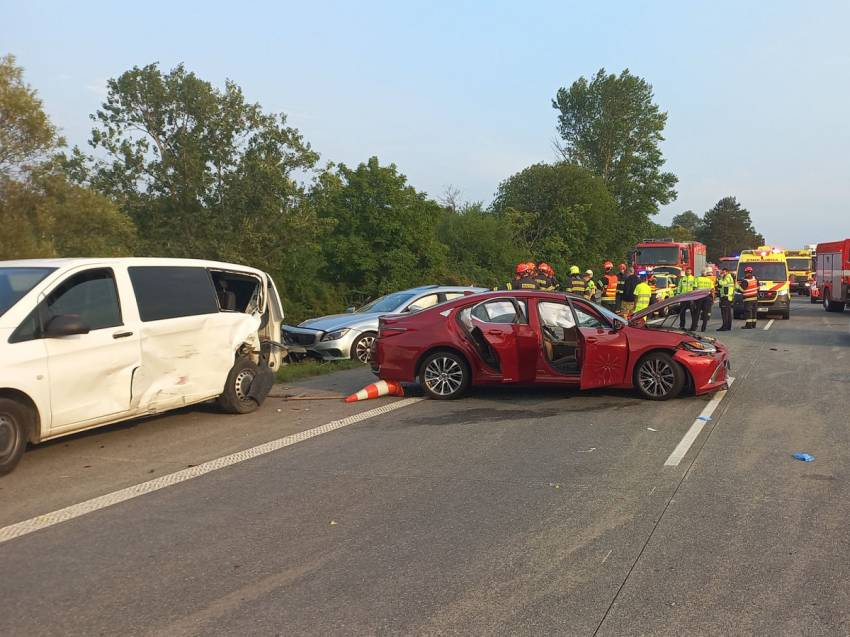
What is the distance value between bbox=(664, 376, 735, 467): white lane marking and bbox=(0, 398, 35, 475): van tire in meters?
5.32

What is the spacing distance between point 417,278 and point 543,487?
27077mm

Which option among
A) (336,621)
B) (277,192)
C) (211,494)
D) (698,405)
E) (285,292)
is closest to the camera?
(336,621)

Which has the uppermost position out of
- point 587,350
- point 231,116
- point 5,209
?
point 231,116

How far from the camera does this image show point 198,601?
4016 mm

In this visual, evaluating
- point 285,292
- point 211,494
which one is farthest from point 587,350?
point 285,292

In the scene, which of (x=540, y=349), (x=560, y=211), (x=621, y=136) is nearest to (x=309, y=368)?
(x=540, y=349)

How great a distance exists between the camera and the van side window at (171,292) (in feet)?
25.5

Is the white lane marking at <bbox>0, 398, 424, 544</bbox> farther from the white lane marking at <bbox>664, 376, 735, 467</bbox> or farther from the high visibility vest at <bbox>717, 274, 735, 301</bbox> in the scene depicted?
the high visibility vest at <bbox>717, 274, 735, 301</bbox>

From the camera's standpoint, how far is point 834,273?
27859mm

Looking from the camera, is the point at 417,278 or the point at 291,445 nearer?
the point at 291,445

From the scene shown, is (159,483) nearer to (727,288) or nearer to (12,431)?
(12,431)

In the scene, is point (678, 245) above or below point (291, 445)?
above

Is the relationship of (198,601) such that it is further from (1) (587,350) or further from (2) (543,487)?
(1) (587,350)

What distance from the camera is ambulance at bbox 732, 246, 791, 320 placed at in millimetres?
25297
